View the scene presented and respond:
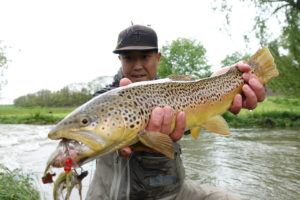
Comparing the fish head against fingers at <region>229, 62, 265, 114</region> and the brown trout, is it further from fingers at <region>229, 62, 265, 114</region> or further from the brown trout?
fingers at <region>229, 62, 265, 114</region>

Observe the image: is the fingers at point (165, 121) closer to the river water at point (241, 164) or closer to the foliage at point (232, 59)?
the river water at point (241, 164)

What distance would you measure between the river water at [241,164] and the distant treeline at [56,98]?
64760 mm

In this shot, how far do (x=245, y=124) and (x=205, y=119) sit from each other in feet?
70.8

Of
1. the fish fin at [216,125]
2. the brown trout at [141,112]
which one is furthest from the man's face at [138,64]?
the fish fin at [216,125]

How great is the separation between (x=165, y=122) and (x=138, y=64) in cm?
137

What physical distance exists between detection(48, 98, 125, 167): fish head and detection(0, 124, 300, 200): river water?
155 inches

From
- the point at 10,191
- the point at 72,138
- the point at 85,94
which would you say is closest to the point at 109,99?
the point at 72,138

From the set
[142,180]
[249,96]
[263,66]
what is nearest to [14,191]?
[142,180]

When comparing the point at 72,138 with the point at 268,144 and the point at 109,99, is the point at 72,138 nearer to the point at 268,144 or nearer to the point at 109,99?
the point at 109,99

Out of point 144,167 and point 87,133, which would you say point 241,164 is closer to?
point 144,167

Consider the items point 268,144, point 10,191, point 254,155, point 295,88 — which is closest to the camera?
point 10,191

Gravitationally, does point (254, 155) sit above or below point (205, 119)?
below

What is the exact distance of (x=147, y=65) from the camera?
374cm

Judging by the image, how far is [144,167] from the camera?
10.9ft
